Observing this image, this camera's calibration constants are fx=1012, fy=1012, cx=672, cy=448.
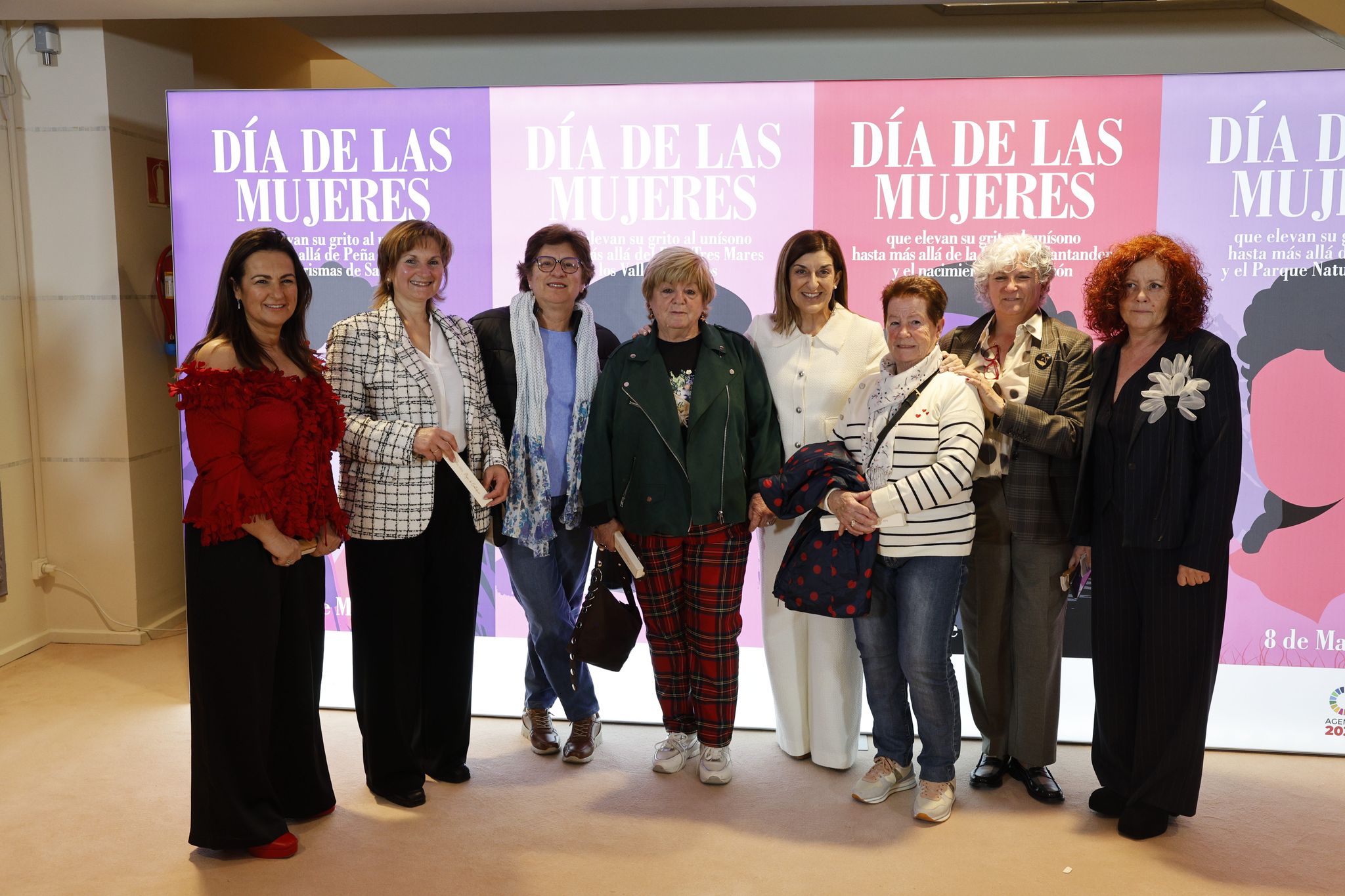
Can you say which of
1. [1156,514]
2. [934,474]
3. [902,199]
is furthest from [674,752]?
[902,199]

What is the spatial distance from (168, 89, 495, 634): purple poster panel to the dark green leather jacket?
0.94 metres

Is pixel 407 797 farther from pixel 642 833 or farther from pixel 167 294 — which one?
pixel 167 294

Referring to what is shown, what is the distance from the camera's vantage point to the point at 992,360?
10.4 ft

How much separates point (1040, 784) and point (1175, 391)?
130 cm

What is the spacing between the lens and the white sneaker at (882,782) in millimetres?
3191

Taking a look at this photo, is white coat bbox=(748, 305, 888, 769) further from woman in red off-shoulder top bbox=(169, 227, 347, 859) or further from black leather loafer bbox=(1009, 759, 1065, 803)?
woman in red off-shoulder top bbox=(169, 227, 347, 859)

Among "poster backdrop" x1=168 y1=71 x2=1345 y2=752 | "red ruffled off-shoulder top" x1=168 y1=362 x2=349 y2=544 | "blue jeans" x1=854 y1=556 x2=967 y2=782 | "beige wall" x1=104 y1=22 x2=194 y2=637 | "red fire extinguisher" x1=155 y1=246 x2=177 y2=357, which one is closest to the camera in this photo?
"red ruffled off-shoulder top" x1=168 y1=362 x2=349 y2=544

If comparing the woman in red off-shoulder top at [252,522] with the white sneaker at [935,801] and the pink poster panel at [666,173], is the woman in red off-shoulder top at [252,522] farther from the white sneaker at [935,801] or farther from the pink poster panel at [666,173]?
the white sneaker at [935,801]

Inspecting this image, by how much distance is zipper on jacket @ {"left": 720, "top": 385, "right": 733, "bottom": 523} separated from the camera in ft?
10.4

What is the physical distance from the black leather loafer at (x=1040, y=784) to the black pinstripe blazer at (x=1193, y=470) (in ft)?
2.75

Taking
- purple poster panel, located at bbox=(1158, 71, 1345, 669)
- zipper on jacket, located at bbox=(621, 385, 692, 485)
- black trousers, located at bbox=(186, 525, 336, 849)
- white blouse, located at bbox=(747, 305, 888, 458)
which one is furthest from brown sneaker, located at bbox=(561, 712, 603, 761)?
purple poster panel, located at bbox=(1158, 71, 1345, 669)

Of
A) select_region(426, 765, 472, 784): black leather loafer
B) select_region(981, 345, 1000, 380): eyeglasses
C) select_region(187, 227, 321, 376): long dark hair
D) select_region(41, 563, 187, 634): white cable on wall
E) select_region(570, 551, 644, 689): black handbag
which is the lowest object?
select_region(426, 765, 472, 784): black leather loafer

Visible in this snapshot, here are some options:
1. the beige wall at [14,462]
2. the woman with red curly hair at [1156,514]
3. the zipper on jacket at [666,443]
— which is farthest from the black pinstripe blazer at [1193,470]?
the beige wall at [14,462]

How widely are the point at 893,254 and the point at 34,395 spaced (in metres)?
3.87
